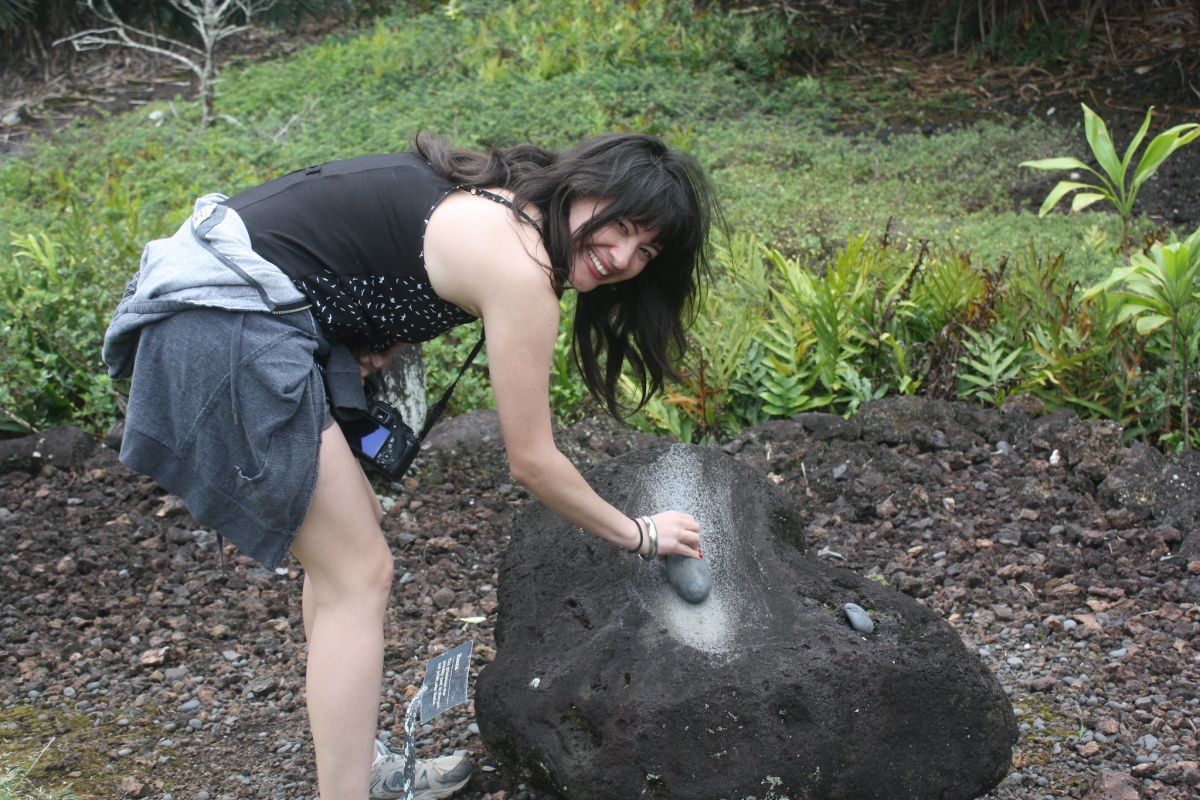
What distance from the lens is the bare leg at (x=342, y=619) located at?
206cm

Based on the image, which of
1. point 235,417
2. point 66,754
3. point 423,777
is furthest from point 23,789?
point 235,417

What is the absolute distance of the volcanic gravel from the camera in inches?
105

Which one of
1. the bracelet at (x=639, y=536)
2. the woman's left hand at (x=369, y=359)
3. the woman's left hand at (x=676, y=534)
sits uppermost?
the woman's left hand at (x=369, y=359)

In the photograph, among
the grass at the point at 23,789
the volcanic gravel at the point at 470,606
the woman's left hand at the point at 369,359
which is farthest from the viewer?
the volcanic gravel at the point at 470,606

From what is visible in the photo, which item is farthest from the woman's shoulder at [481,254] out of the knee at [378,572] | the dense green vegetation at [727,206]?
the dense green vegetation at [727,206]

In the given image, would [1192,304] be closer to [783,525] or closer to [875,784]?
[783,525]

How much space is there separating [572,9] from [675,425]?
6.55 m

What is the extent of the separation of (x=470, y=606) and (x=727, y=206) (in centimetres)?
374

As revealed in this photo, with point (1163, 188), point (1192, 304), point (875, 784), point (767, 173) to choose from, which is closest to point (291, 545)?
point (875, 784)

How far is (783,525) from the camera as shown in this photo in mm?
2762

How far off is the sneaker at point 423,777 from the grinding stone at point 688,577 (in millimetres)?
674

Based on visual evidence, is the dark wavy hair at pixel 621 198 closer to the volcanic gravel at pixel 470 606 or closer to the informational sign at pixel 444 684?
the informational sign at pixel 444 684

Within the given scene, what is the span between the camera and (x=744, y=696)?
2.17 metres

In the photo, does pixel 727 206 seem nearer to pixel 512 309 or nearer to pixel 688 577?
pixel 688 577
